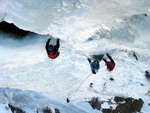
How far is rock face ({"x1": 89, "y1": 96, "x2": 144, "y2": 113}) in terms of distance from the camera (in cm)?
1819

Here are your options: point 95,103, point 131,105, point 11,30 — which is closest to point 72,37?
point 11,30

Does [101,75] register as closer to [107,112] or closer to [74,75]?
[74,75]

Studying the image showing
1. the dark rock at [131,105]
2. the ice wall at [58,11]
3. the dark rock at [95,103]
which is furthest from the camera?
the dark rock at [95,103]

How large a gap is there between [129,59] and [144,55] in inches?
159

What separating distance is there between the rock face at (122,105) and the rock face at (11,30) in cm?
1244

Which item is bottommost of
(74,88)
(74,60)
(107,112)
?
(107,112)

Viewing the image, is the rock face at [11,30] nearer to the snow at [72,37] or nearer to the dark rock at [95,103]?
the snow at [72,37]

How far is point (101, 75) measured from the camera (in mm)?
15680

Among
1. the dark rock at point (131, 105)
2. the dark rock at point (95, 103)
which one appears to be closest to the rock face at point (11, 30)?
the dark rock at point (131, 105)

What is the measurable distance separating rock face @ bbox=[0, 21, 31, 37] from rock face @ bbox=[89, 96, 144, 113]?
1244 centimetres

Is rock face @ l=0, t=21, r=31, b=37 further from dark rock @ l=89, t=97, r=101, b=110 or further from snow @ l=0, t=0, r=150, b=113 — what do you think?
dark rock @ l=89, t=97, r=101, b=110

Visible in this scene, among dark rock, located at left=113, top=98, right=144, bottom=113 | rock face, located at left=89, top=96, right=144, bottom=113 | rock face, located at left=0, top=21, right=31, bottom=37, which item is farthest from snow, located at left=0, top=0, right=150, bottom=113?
rock face, located at left=89, top=96, right=144, bottom=113

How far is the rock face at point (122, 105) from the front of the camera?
18.2 metres

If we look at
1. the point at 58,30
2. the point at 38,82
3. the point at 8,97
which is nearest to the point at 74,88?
the point at 38,82
